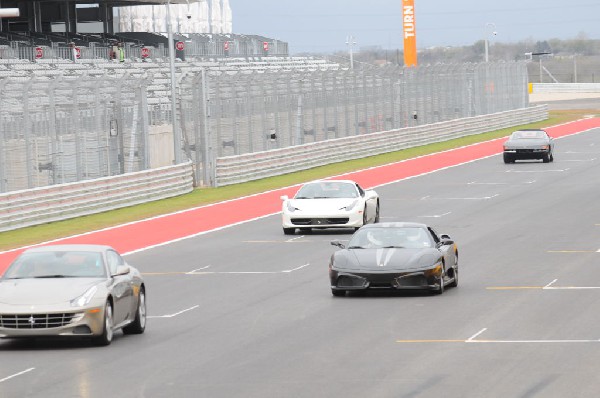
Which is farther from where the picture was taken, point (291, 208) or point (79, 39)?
point (79, 39)

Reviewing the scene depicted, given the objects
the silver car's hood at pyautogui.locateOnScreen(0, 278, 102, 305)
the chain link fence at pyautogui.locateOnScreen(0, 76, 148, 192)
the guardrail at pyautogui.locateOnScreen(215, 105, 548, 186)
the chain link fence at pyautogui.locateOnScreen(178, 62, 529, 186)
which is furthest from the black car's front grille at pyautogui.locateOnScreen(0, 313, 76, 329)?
the guardrail at pyautogui.locateOnScreen(215, 105, 548, 186)

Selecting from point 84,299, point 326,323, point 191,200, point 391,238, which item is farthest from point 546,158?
point 84,299

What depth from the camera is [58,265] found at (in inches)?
701

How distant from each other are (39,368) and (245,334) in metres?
3.35

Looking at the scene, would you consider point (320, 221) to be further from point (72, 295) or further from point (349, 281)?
point (72, 295)

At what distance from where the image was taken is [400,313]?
1977 centimetres

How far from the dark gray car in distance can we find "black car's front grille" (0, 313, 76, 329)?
1635 inches

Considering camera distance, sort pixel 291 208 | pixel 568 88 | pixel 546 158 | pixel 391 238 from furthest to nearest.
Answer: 1. pixel 568 88
2. pixel 546 158
3. pixel 291 208
4. pixel 391 238

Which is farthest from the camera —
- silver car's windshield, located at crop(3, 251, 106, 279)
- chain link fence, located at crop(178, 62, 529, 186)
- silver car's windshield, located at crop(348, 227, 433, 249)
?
chain link fence, located at crop(178, 62, 529, 186)

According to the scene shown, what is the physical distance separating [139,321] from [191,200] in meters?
25.7

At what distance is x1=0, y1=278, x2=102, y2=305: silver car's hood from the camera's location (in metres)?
16.7

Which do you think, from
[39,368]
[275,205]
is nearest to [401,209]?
[275,205]

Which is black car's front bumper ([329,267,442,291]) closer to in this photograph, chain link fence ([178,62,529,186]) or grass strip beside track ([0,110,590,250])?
grass strip beside track ([0,110,590,250])

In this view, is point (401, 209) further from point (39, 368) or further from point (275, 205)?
point (39, 368)
